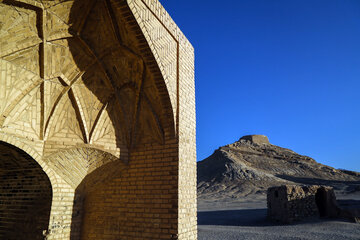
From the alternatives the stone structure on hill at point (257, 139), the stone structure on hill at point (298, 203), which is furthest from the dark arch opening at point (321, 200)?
the stone structure on hill at point (257, 139)

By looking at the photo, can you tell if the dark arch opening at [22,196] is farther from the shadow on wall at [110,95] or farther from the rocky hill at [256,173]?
the rocky hill at [256,173]

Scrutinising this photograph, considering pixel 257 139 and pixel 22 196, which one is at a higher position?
pixel 257 139

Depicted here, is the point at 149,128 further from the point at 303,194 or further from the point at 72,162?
the point at 303,194

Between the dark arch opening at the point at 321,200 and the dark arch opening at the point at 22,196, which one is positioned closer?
the dark arch opening at the point at 22,196

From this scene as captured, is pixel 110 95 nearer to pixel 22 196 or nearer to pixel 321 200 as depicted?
pixel 22 196

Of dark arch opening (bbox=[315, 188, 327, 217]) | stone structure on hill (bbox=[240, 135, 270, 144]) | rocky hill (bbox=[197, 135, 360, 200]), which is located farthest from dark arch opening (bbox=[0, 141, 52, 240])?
stone structure on hill (bbox=[240, 135, 270, 144])

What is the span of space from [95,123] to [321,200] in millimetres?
14670

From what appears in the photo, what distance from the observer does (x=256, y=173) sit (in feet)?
128

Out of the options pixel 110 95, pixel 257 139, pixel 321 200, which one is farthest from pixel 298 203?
pixel 257 139

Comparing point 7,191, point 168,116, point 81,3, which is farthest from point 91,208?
point 81,3

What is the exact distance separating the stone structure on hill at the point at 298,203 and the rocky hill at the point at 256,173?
17590 millimetres

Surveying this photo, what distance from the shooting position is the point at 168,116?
4594 millimetres

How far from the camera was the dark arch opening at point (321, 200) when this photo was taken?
46.8ft

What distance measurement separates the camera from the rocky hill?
113 feet
